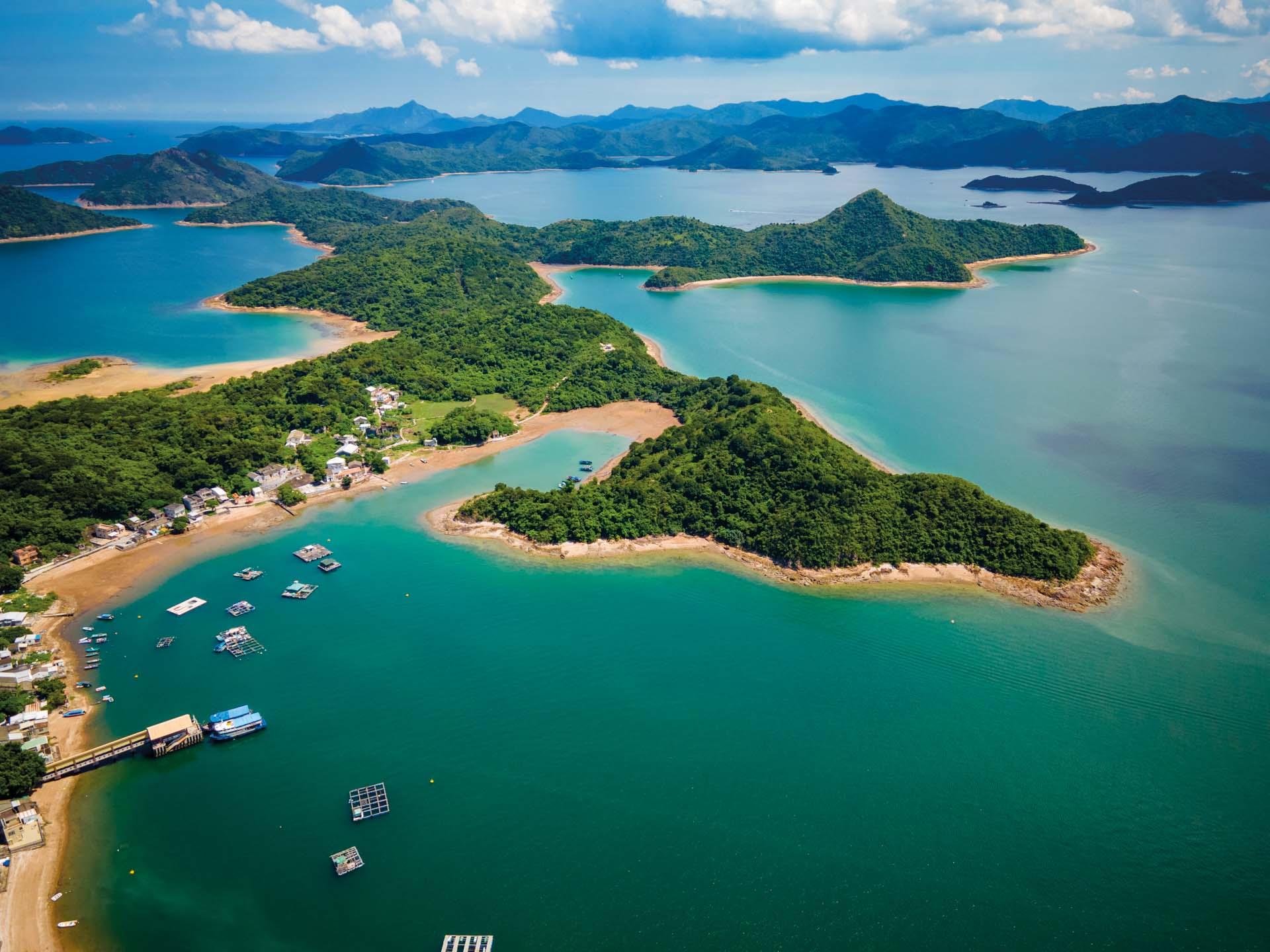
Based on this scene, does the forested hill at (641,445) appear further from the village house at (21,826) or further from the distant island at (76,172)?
the distant island at (76,172)

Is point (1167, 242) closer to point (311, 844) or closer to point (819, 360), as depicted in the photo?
point (819, 360)

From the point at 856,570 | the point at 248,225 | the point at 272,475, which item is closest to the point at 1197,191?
the point at 856,570

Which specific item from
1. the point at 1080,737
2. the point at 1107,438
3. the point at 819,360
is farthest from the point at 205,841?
the point at 819,360

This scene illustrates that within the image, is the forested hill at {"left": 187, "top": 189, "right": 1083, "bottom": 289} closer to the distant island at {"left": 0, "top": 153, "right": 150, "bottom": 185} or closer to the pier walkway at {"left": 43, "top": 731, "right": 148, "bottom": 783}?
the pier walkway at {"left": 43, "top": 731, "right": 148, "bottom": 783}

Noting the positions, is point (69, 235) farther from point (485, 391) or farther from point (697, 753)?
point (697, 753)

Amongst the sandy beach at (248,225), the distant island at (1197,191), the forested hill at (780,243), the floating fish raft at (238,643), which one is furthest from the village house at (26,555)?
the distant island at (1197,191)

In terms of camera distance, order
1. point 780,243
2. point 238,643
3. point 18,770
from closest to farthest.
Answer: point 18,770, point 238,643, point 780,243

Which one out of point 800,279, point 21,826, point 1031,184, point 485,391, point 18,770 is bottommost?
point 21,826
